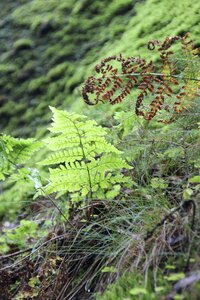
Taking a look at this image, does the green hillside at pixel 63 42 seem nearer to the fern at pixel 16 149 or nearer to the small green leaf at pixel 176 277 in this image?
the fern at pixel 16 149

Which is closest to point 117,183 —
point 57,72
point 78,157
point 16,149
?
point 78,157

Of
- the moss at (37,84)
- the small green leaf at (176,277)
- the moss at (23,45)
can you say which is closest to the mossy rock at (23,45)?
the moss at (23,45)

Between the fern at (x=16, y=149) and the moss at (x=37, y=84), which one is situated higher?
the fern at (x=16, y=149)

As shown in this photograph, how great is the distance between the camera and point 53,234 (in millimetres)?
2256

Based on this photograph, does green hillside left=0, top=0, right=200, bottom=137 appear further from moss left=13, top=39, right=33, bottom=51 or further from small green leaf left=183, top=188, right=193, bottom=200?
small green leaf left=183, top=188, right=193, bottom=200

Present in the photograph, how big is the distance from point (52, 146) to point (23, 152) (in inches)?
11.9

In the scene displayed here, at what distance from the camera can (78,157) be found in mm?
2234

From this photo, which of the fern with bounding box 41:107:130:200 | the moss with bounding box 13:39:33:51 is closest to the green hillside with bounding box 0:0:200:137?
the moss with bounding box 13:39:33:51

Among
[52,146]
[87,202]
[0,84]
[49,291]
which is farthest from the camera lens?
[0,84]

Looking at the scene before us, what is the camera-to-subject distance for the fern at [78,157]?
2.16 meters

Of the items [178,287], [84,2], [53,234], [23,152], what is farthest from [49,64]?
[178,287]

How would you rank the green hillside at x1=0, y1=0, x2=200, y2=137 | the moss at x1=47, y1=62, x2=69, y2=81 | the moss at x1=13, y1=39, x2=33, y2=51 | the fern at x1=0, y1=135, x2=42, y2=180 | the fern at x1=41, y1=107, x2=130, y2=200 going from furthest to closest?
the moss at x1=13, y1=39, x2=33, y2=51
the moss at x1=47, y1=62, x2=69, y2=81
the green hillside at x1=0, y1=0, x2=200, y2=137
the fern at x1=0, y1=135, x2=42, y2=180
the fern at x1=41, y1=107, x2=130, y2=200

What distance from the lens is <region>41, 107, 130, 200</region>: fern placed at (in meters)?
2.16

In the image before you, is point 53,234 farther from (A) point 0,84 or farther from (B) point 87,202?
(A) point 0,84
